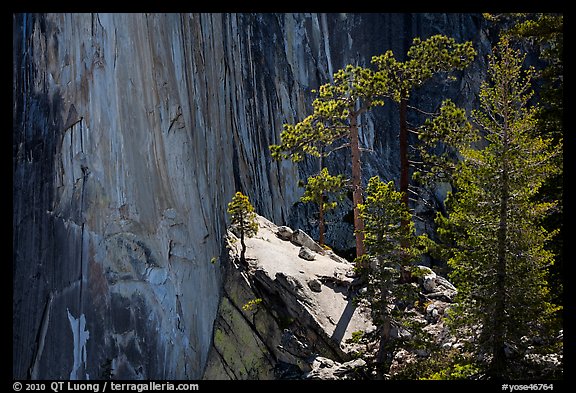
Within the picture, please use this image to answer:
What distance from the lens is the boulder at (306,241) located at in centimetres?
2022

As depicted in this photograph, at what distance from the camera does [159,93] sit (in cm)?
3148

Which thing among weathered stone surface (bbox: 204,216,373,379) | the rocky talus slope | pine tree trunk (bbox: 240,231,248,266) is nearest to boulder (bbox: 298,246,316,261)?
the rocky talus slope

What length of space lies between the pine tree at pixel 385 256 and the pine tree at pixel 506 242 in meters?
1.31

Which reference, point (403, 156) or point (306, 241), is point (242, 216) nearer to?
point (306, 241)

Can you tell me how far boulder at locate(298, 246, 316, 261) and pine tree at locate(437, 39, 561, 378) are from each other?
6.89 meters

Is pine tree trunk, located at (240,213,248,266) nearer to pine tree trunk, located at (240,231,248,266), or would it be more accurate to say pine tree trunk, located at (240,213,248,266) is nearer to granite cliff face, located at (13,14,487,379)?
pine tree trunk, located at (240,231,248,266)

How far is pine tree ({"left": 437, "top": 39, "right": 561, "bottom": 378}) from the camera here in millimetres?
11281

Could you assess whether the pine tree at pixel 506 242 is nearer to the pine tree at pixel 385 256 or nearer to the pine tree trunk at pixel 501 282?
the pine tree trunk at pixel 501 282

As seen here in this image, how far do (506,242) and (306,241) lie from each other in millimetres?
9939

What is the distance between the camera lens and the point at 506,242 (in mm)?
11492

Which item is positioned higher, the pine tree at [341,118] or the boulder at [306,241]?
the pine tree at [341,118]

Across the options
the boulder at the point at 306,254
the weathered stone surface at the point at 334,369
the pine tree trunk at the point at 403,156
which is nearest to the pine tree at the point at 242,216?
the boulder at the point at 306,254
